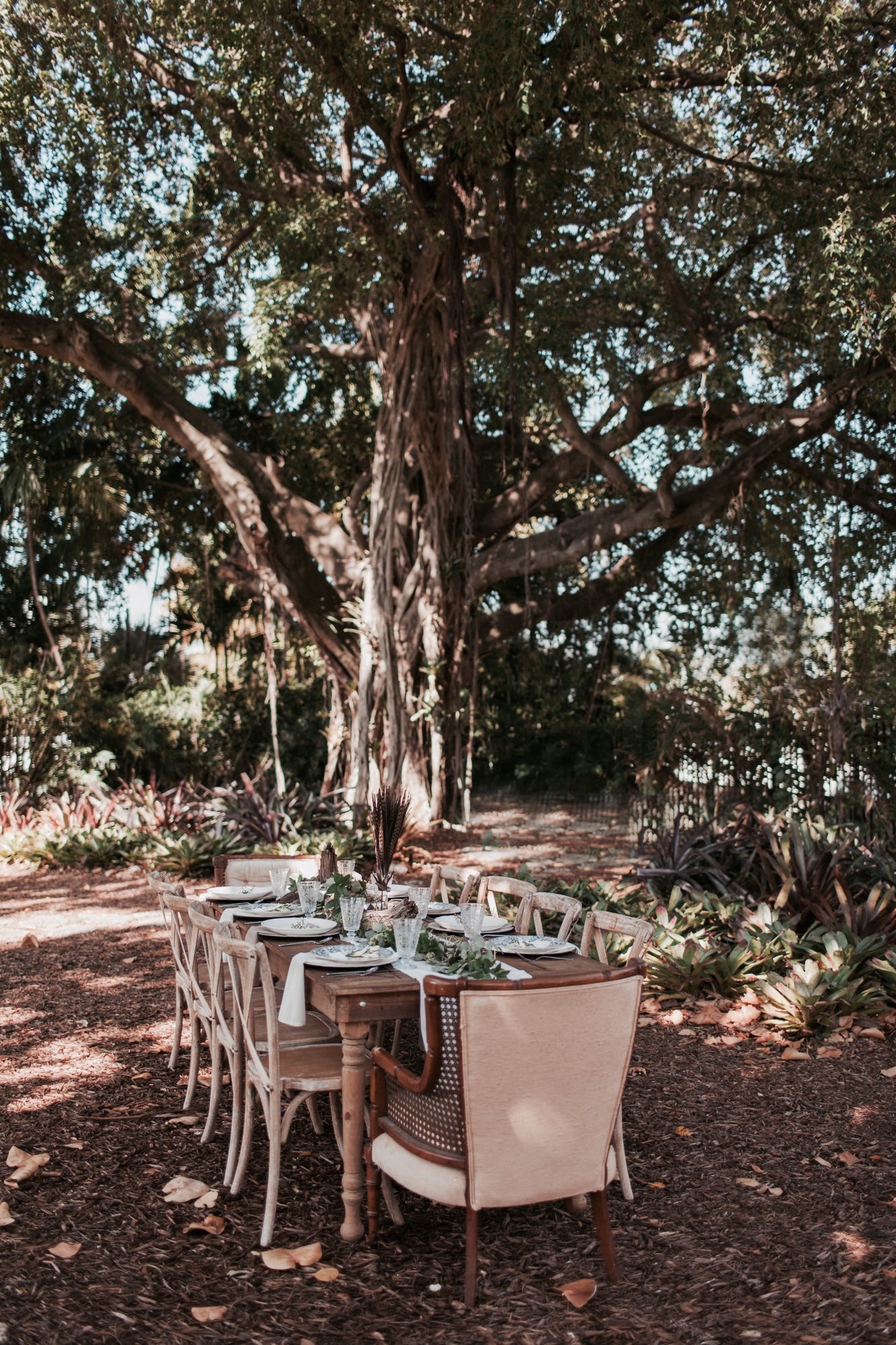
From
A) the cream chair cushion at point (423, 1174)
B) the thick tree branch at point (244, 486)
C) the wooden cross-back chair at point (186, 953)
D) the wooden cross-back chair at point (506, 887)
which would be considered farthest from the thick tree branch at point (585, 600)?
the cream chair cushion at point (423, 1174)

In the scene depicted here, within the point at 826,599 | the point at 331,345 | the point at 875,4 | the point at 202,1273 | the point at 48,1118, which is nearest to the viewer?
the point at 202,1273

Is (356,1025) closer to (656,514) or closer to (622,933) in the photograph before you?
(622,933)

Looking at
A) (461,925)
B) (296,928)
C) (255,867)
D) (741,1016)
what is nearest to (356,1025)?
(296,928)

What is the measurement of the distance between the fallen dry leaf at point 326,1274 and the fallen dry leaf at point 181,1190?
608 millimetres

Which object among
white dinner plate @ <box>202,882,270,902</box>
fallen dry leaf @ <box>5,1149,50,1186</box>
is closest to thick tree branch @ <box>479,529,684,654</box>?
white dinner plate @ <box>202,882,270,902</box>

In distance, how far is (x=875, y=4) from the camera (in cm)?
829

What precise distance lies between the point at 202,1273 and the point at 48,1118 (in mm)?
1332

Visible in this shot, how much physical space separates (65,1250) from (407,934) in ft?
4.09

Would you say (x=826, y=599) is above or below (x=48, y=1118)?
above

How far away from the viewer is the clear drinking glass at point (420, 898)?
13.0 ft

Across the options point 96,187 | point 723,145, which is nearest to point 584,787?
point 723,145

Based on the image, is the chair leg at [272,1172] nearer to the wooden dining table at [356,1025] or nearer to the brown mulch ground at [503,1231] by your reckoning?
the brown mulch ground at [503,1231]

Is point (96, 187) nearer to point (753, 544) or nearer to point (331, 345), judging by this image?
point (331, 345)

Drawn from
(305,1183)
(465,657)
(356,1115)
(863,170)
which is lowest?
(305,1183)
